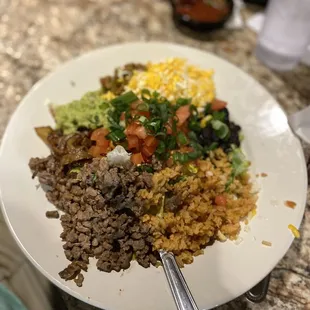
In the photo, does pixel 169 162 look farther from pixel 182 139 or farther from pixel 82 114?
pixel 82 114

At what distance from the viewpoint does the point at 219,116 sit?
5.41 ft

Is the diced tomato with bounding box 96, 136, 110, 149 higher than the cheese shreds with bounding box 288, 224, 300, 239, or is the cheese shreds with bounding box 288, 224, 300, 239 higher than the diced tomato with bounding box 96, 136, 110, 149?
the diced tomato with bounding box 96, 136, 110, 149

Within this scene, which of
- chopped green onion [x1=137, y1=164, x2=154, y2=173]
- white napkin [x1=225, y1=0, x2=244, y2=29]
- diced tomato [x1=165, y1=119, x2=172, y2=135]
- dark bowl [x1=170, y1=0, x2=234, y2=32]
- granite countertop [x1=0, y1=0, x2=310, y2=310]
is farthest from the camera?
white napkin [x1=225, y1=0, x2=244, y2=29]

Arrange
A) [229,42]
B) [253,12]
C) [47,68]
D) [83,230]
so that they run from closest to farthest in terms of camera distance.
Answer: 1. [83,230]
2. [47,68]
3. [229,42]
4. [253,12]

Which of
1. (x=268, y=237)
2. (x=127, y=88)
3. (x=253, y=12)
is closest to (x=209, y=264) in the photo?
(x=268, y=237)

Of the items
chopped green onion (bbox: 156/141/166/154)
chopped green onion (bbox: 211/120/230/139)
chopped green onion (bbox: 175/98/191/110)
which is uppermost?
chopped green onion (bbox: 175/98/191/110)

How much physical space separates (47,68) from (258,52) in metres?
1.10

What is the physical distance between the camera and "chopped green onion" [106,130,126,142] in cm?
147

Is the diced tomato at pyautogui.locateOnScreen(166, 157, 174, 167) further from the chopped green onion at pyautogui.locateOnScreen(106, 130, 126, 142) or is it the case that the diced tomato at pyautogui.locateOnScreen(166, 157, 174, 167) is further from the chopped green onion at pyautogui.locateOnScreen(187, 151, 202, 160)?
the chopped green onion at pyautogui.locateOnScreen(106, 130, 126, 142)

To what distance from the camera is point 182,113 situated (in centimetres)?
161

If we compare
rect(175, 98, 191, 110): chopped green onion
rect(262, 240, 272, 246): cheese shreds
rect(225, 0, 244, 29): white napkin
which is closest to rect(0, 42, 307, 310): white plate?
rect(262, 240, 272, 246): cheese shreds

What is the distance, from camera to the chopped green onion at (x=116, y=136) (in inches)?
57.9

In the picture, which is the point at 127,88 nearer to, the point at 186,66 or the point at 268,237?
the point at 186,66

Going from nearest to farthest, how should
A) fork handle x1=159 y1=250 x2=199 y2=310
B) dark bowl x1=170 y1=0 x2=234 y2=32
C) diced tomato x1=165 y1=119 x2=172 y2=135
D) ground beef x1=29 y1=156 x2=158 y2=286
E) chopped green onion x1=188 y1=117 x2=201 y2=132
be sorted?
1. fork handle x1=159 y1=250 x2=199 y2=310
2. ground beef x1=29 y1=156 x2=158 y2=286
3. diced tomato x1=165 y1=119 x2=172 y2=135
4. chopped green onion x1=188 y1=117 x2=201 y2=132
5. dark bowl x1=170 y1=0 x2=234 y2=32
